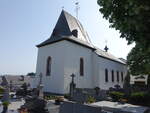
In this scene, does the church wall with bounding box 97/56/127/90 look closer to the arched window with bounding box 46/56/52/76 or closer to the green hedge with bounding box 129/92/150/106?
the arched window with bounding box 46/56/52/76

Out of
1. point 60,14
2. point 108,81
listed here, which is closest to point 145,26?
point 60,14

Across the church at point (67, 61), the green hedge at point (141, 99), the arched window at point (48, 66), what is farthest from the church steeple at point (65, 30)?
the green hedge at point (141, 99)

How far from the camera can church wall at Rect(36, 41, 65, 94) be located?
56.2ft

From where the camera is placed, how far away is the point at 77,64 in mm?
18891

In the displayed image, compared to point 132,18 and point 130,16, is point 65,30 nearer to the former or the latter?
point 130,16

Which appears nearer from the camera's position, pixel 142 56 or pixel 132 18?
pixel 132 18

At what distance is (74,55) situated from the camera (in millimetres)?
18562

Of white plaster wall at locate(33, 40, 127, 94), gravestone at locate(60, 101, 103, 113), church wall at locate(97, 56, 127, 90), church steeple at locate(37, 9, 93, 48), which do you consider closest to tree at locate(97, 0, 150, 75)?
gravestone at locate(60, 101, 103, 113)

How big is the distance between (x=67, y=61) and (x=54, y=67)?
164 cm

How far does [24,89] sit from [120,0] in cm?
1458

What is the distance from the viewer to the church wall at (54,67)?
56.2 ft

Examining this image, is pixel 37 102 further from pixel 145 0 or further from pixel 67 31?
pixel 67 31

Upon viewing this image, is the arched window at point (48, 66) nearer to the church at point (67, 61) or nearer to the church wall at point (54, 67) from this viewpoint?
the church at point (67, 61)

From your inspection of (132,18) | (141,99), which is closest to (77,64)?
(141,99)
